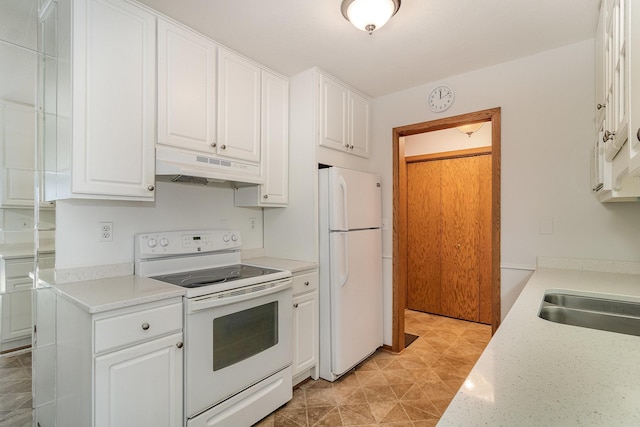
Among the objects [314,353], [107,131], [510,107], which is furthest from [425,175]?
[107,131]

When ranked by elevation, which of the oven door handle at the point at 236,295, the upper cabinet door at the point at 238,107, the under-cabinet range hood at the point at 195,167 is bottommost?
the oven door handle at the point at 236,295

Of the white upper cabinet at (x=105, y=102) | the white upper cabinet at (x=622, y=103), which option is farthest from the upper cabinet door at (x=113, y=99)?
the white upper cabinet at (x=622, y=103)

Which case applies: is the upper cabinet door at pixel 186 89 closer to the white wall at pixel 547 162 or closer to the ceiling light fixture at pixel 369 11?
the ceiling light fixture at pixel 369 11

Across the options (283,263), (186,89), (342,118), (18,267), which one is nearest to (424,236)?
(342,118)

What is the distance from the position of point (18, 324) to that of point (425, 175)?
4011 mm

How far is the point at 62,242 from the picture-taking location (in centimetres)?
172

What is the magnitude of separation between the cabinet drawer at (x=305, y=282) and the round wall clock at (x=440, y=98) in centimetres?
176

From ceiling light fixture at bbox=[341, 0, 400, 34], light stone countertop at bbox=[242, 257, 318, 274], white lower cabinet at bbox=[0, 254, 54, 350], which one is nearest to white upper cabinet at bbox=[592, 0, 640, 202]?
ceiling light fixture at bbox=[341, 0, 400, 34]

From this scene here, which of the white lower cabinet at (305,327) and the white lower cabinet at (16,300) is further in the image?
the white lower cabinet at (305,327)

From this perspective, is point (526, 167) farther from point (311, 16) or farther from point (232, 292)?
point (232, 292)

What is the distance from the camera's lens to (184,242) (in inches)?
84.0

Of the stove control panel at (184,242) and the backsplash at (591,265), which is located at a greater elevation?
the stove control panel at (184,242)

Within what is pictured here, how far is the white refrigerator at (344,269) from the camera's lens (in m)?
2.44

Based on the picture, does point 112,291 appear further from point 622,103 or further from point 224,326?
point 622,103
